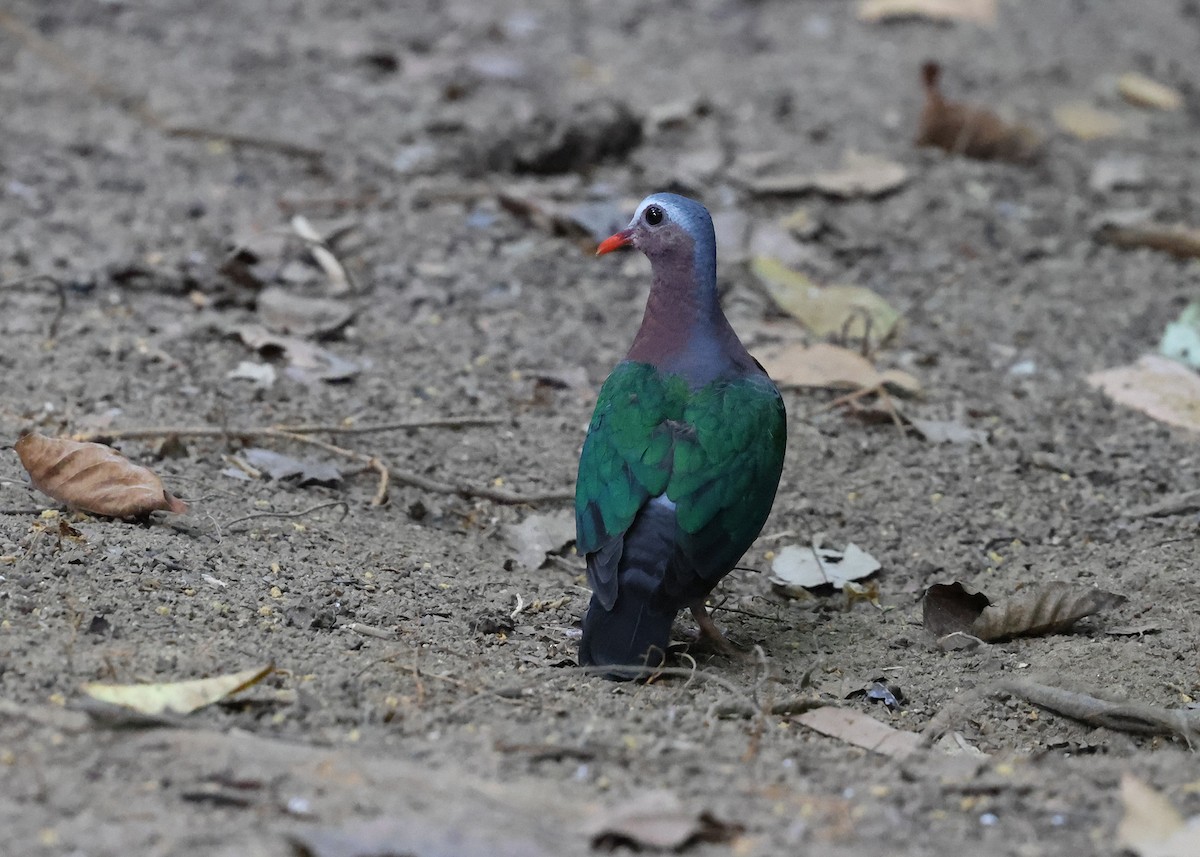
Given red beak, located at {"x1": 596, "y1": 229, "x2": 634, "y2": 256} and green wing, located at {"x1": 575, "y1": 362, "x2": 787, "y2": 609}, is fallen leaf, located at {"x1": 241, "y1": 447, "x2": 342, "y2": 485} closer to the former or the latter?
green wing, located at {"x1": 575, "y1": 362, "x2": 787, "y2": 609}

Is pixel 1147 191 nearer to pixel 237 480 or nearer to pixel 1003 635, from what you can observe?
pixel 1003 635

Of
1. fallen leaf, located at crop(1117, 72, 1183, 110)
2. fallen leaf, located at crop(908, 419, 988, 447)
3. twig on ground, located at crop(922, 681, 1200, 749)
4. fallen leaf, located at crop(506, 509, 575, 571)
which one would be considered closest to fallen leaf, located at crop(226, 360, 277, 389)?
fallen leaf, located at crop(506, 509, 575, 571)

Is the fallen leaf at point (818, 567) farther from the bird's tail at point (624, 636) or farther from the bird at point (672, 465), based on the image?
the bird's tail at point (624, 636)

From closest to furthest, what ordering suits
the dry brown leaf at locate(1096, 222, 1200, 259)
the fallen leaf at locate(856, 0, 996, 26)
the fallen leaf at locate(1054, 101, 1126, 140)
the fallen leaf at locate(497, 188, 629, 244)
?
1. the fallen leaf at locate(497, 188, 629, 244)
2. the dry brown leaf at locate(1096, 222, 1200, 259)
3. the fallen leaf at locate(1054, 101, 1126, 140)
4. the fallen leaf at locate(856, 0, 996, 26)

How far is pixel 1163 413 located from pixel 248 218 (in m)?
3.50

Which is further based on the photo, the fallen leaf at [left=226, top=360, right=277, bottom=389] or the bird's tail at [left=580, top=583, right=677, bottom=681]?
the fallen leaf at [left=226, top=360, right=277, bottom=389]

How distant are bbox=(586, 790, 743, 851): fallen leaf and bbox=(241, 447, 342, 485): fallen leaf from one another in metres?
1.98

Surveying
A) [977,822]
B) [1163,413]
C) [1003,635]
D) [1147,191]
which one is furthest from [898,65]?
[977,822]

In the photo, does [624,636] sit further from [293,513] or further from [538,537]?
[293,513]

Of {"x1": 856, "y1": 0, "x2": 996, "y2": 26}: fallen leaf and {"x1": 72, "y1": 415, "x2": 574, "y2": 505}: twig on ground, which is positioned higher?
{"x1": 856, "y1": 0, "x2": 996, "y2": 26}: fallen leaf

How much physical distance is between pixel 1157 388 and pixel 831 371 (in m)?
1.11

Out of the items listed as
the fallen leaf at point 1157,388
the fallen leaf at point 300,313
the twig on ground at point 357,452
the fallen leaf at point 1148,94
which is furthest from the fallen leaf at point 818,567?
the fallen leaf at point 1148,94

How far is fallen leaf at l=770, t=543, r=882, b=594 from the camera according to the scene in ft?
13.4

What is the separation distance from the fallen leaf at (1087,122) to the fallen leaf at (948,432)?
297 cm
